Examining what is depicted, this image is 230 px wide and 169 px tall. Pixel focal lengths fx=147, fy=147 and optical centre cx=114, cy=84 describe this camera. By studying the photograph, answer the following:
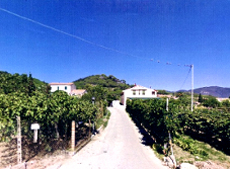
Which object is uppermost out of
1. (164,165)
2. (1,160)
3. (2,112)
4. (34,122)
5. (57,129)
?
(2,112)

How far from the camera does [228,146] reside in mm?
8289

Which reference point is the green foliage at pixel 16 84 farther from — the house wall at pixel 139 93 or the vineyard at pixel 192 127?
the house wall at pixel 139 93

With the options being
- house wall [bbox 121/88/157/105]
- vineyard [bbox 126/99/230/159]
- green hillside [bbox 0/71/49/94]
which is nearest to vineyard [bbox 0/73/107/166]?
green hillside [bbox 0/71/49/94]

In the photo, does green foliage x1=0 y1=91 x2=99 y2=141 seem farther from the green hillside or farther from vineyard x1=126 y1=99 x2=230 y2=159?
vineyard x1=126 y1=99 x2=230 y2=159

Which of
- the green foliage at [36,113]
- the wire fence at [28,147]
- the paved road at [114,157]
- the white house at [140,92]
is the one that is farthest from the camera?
the white house at [140,92]

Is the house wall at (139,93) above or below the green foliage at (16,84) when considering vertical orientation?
below

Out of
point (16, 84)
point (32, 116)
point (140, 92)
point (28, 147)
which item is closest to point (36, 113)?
point (32, 116)

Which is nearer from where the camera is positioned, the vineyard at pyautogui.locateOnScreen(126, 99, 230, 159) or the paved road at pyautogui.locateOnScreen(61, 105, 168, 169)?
the paved road at pyautogui.locateOnScreen(61, 105, 168, 169)

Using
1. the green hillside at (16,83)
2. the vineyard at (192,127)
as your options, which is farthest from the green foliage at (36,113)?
the vineyard at (192,127)

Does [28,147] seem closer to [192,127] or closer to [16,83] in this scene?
[16,83]

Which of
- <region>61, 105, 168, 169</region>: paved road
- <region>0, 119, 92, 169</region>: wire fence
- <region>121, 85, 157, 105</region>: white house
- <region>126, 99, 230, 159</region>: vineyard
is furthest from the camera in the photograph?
<region>121, 85, 157, 105</region>: white house

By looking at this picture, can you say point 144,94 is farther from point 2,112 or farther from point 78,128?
point 2,112

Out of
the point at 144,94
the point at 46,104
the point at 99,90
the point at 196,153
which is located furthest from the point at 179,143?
the point at 144,94

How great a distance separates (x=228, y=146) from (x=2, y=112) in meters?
11.0
